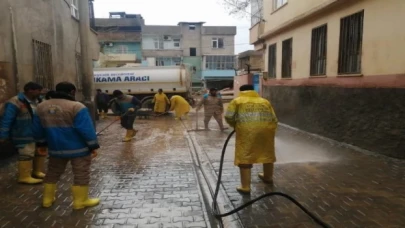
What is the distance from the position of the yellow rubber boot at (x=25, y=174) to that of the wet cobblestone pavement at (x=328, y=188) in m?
3.14

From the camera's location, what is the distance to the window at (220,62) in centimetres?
4150

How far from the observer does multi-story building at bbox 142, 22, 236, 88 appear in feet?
132

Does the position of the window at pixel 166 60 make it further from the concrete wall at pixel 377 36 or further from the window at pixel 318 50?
the concrete wall at pixel 377 36

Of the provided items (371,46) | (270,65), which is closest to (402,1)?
(371,46)

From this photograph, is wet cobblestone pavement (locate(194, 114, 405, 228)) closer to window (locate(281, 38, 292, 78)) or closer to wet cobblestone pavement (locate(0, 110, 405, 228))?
wet cobblestone pavement (locate(0, 110, 405, 228))

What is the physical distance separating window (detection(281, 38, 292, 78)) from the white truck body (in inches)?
294

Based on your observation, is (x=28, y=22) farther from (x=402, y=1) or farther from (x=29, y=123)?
(x=402, y=1)

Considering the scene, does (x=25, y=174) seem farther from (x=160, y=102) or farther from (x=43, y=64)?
(x=160, y=102)

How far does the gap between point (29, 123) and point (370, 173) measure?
5.86m

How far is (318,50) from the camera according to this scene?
32.3 ft

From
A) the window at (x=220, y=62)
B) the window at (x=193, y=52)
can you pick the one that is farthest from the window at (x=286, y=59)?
the window at (x=193, y=52)

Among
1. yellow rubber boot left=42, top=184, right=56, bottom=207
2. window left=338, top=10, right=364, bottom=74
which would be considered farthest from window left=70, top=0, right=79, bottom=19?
yellow rubber boot left=42, top=184, right=56, bottom=207

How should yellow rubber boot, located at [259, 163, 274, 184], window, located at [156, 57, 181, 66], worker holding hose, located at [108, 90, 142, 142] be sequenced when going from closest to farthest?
1. yellow rubber boot, located at [259, 163, 274, 184]
2. worker holding hose, located at [108, 90, 142, 142]
3. window, located at [156, 57, 181, 66]

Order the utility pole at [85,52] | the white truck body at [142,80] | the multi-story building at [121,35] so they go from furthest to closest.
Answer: the multi-story building at [121,35] → the white truck body at [142,80] → the utility pole at [85,52]
